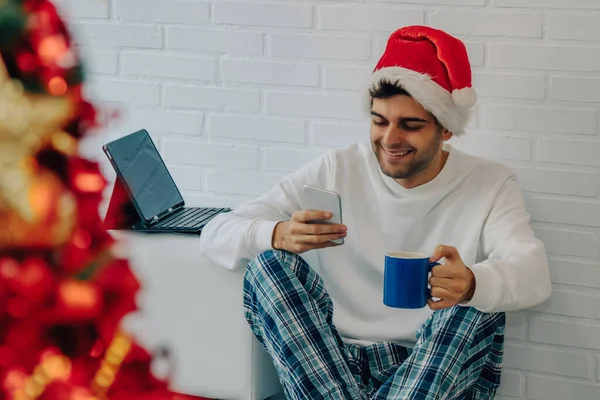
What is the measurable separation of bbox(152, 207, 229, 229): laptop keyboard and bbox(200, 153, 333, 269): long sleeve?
5.7 inches

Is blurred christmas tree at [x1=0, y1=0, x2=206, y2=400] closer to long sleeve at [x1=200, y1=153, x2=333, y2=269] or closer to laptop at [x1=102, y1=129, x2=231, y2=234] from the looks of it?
long sleeve at [x1=200, y1=153, x2=333, y2=269]

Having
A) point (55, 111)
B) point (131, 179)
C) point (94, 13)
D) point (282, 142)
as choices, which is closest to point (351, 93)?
point (282, 142)

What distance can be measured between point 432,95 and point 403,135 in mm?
111

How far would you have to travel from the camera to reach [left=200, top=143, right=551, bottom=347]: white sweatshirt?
2.11m

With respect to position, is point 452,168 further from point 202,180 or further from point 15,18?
point 15,18

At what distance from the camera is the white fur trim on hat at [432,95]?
2.03m

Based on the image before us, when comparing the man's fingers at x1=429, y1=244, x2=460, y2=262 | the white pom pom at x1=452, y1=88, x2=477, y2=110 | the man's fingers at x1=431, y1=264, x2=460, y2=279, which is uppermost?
the white pom pom at x1=452, y1=88, x2=477, y2=110

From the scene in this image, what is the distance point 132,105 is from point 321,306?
0.95 meters

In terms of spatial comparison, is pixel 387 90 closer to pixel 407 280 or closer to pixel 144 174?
pixel 407 280

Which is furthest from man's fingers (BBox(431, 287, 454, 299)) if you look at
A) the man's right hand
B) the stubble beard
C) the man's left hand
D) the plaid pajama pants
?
the stubble beard

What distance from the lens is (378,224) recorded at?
2.21 metres

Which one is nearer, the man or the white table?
the man

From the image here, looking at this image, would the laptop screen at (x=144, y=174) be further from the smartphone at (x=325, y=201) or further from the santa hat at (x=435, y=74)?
the santa hat at (x=435, y=74)

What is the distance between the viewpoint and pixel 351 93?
8.10 ft
